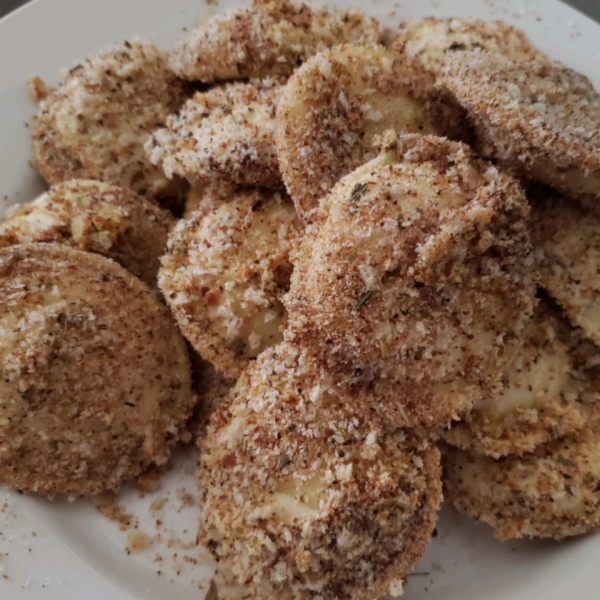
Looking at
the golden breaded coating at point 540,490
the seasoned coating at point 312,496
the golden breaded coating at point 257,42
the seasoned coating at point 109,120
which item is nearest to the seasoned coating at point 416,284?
the seasoned coating at point 312,496

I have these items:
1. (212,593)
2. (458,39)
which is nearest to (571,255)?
(458,39)

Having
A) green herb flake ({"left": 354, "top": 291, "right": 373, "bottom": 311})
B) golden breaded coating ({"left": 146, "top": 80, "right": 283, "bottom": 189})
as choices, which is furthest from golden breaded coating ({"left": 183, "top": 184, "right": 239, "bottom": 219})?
green herb flake ({"left": 354, "top": 291, "right": 373, "bottom": 311})

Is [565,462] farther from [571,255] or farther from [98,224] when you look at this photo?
[98,224]

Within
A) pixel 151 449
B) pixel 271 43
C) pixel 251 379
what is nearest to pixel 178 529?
pixel 151 449

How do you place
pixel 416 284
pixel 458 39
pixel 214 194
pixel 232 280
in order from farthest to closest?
pixel 458 39, pixel 214 194, pixel 232 280, pixel 416 284

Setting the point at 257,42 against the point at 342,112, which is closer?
the point at 342,112

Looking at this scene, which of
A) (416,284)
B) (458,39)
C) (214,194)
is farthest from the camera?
(458,39)

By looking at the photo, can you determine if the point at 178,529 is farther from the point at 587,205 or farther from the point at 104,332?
the point at 587,205
